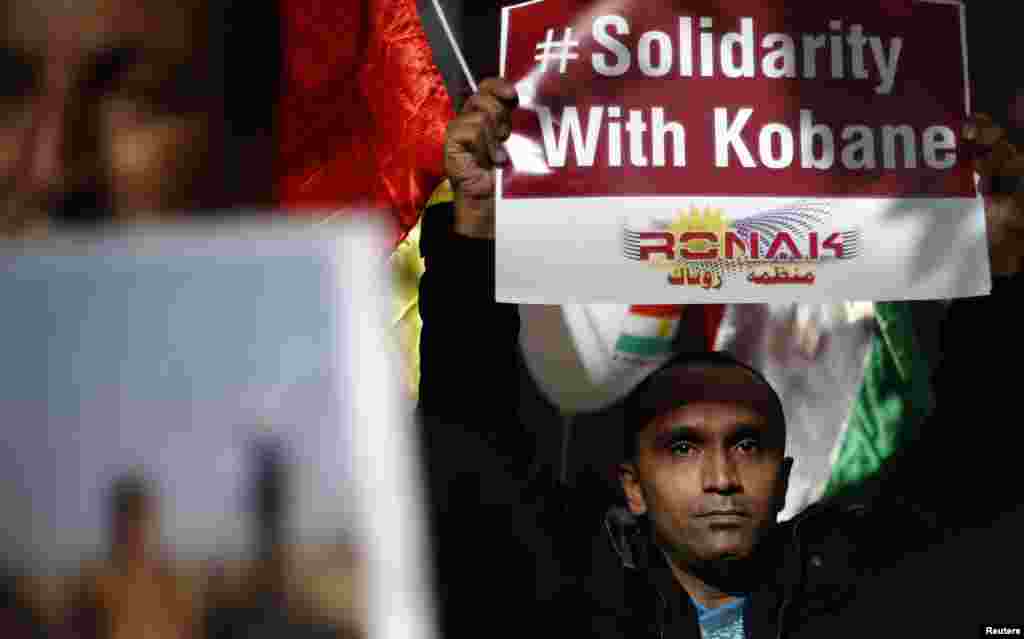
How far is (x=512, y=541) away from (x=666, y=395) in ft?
1.29

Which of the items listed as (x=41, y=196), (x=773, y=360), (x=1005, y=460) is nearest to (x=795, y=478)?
(x=773, y=360)

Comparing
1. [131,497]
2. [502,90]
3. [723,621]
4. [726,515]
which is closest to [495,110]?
[502,90]

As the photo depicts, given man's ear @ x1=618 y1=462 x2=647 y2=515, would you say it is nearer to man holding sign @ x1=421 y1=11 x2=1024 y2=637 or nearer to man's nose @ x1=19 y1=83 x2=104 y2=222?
man holding sign @ x1=421 y1=11 x2=1024 y2=637

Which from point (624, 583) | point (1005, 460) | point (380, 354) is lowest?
point (624, 583)

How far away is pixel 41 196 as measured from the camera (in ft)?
6.61

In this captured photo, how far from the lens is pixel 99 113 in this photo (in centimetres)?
211

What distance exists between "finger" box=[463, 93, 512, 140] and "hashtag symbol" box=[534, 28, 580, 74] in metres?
0.11

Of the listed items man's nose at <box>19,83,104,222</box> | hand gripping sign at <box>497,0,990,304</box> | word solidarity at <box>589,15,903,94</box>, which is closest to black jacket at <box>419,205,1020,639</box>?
hand gripping sign at <box>497,0,990,304</box>

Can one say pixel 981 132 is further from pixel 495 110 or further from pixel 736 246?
pixel 495 110

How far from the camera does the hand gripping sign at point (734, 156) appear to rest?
2154mm

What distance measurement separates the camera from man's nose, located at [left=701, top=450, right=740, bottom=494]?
2.15 m

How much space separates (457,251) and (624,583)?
65 centimetres

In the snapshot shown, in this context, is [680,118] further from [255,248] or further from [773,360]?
[255,248]

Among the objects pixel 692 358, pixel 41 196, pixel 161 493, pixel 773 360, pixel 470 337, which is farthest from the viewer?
pixel 773 360
